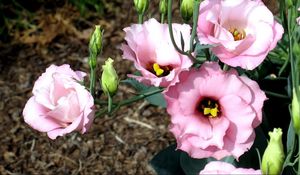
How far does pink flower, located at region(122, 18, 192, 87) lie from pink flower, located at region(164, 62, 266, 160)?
39 mm

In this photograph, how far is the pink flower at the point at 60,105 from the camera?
1.08 m

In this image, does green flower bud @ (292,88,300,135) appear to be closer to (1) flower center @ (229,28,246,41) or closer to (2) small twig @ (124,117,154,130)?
(1) flower center @ (229,28,246,41)

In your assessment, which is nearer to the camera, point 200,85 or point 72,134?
point 200,85

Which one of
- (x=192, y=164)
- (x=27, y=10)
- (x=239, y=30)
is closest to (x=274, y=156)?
(x=239, y=30)

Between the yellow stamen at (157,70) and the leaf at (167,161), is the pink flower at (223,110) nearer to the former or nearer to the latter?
the yellow stamen at (157,70)

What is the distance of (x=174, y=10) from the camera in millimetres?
2719

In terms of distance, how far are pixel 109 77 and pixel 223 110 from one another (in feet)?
0.58

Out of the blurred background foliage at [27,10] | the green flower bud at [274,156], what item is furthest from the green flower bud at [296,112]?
the blurred background foliage at [27,10]

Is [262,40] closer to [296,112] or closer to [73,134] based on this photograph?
[296,112]

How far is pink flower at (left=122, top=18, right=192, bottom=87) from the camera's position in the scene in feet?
3.65

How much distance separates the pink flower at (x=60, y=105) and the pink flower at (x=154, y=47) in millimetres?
94

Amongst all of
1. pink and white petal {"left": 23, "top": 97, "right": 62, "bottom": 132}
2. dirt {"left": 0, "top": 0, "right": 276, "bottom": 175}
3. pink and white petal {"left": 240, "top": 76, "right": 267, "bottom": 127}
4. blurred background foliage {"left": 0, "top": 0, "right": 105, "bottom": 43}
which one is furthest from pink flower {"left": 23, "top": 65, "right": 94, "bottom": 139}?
blurred background foliage {"left": 0, "top": 0, "right": 105, "bottom": 43}

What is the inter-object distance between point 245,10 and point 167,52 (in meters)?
0.14

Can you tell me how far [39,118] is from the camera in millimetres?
1114
